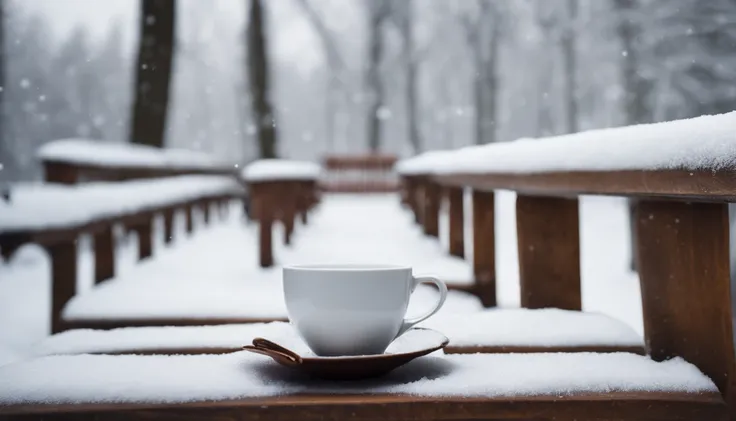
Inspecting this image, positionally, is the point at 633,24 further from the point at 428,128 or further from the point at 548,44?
the point at 428,128

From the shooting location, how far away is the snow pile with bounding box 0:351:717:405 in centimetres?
85

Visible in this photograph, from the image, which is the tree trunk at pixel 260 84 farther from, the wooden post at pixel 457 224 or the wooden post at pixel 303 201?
the wooden post at pixel 457 224

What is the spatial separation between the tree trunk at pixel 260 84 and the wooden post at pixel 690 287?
9615 millimetres

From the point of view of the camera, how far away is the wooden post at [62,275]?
103 inches

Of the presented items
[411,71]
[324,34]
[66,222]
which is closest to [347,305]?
[66,222]

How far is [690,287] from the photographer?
48.5 inches

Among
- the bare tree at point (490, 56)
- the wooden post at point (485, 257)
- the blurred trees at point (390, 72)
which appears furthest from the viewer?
the bare tree at point (490, 56)

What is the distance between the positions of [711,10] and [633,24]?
265cm

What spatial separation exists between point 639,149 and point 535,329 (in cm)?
40

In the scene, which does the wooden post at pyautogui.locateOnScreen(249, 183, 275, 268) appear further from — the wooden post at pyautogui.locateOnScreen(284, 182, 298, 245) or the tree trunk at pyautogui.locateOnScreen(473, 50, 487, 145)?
the tree trunk at pyautogui.locateOnScreen(473, 50, 487, 145)

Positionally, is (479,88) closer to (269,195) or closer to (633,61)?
(633,61)

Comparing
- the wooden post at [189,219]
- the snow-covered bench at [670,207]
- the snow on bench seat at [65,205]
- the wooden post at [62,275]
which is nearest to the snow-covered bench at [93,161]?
the wooden post at [189,219]

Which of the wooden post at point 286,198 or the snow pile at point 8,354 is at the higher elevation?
the wooden post at point 286,198

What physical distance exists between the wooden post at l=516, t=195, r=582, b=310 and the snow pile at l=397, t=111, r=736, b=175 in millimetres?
184
